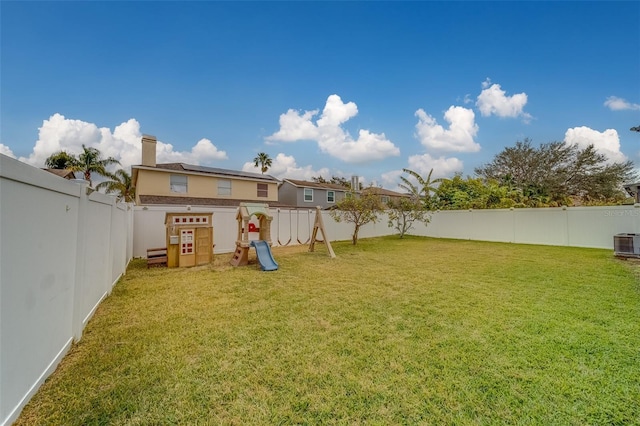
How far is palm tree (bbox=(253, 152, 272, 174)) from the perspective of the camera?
31897 mm

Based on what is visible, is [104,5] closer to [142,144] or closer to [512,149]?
[142,144]

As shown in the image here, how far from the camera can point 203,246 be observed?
7223 millimetres

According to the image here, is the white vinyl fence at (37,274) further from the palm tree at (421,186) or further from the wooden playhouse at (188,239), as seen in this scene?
the palm tree at (421,186)

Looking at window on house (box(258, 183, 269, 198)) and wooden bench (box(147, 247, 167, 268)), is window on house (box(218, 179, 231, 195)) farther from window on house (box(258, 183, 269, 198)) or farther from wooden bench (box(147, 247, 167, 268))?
wooden bench (box(147, 247, 167, 268))

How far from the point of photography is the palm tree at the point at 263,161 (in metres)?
31.9

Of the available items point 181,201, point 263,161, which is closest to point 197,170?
point 181,201

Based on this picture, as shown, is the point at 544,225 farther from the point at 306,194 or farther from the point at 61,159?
the point at 61,159

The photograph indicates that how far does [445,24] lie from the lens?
9484mm

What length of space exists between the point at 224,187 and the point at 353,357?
15.7m

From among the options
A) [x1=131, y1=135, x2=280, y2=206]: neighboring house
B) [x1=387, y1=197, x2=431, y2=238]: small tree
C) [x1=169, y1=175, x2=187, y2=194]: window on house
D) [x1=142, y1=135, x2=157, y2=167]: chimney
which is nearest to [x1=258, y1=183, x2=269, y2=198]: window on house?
[x1=131, y1=135, x2=280, y2=206]: neighboring house

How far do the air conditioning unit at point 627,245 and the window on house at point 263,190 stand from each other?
17.3 metres

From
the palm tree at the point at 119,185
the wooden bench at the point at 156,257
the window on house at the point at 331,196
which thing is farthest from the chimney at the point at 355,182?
the palm tree at the point at 119,185

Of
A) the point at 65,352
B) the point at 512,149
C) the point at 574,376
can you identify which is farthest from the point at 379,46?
the point at 512,149

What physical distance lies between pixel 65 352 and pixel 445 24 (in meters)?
13.2
